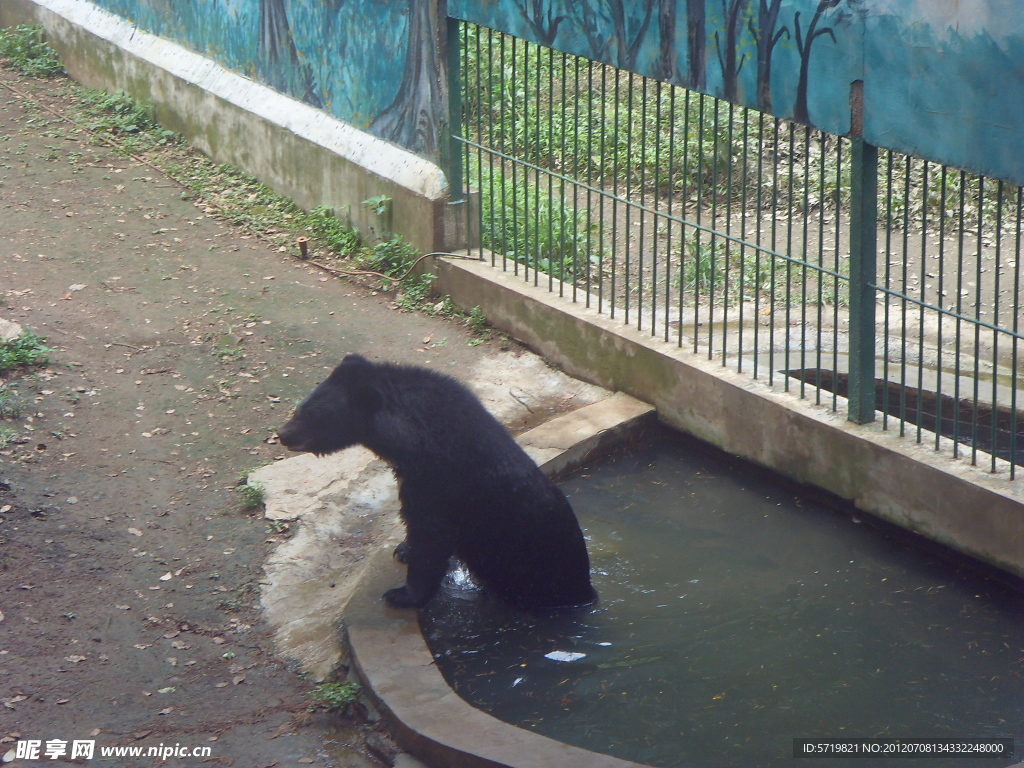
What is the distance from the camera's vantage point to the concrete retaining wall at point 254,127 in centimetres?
829

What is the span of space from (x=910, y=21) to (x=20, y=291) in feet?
20.8

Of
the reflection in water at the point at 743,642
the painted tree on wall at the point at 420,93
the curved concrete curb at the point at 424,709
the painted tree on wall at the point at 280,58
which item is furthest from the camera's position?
the painted tree on wall at the point at 280,58

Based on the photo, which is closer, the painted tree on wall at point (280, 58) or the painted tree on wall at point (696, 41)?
the painted tree on wall at point (696, 41)

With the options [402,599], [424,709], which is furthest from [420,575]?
[424,709]

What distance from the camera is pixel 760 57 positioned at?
571 centimetres

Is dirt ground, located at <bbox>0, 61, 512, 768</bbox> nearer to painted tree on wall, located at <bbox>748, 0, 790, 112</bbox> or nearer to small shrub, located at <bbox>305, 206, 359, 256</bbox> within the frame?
small shrub, located at <bbox>305, 206, 359, 256</bbox>

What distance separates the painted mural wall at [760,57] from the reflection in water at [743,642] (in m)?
1.94

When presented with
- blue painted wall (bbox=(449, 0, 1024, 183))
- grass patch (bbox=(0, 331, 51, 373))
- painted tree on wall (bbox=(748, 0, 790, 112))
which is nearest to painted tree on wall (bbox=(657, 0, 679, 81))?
blue painted wall (bbox=(449, 0, 1024, 183))

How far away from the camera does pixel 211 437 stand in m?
6.42

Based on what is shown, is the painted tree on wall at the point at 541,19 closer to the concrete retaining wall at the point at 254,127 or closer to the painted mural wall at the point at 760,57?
the painted mural wall at the point at 760,57

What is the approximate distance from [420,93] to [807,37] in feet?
11.4

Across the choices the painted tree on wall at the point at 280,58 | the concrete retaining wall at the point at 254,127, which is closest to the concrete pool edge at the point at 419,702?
the concrete retaining wall at the point at 254,127

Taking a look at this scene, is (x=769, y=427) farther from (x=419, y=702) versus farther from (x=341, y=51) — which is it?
(x=341, y=51)

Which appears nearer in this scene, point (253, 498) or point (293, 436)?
point (293, 436)
